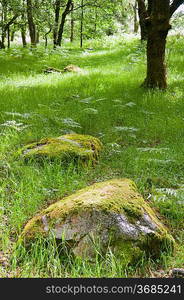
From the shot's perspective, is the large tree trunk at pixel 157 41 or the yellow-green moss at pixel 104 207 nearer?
the yellow-green moss at pixel 104 207

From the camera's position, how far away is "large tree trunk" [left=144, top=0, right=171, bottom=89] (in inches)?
340

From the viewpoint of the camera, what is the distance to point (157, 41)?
882cm

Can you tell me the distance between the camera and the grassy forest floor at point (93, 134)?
3033mm

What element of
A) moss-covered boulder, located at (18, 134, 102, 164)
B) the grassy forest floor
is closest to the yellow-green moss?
the grassy forest floor

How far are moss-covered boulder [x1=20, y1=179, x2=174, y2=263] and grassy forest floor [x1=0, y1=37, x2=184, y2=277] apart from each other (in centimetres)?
14

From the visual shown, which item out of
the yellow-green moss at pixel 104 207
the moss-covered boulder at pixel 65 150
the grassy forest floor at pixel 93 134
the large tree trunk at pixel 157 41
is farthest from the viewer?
the large tree trunk at pixel 157 41

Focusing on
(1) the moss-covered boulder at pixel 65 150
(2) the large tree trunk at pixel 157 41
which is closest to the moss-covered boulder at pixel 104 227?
(1) the moss-covered boulder at pixel 65 150

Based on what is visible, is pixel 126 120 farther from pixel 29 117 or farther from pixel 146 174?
pixel 146 174

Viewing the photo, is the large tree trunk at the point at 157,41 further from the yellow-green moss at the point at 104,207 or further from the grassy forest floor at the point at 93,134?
the yellow-green moss at the point at 104,207

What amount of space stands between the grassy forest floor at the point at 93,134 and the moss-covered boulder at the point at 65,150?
18 centimetres

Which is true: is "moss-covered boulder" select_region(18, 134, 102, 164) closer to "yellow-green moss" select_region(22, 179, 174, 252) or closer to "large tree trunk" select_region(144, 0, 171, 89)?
"yellow-green moss" select_region(22, 179, 174, 252)

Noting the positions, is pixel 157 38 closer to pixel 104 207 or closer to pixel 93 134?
pixel 93 134

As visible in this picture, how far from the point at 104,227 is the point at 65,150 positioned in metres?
2.14

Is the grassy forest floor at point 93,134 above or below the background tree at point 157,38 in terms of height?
below
